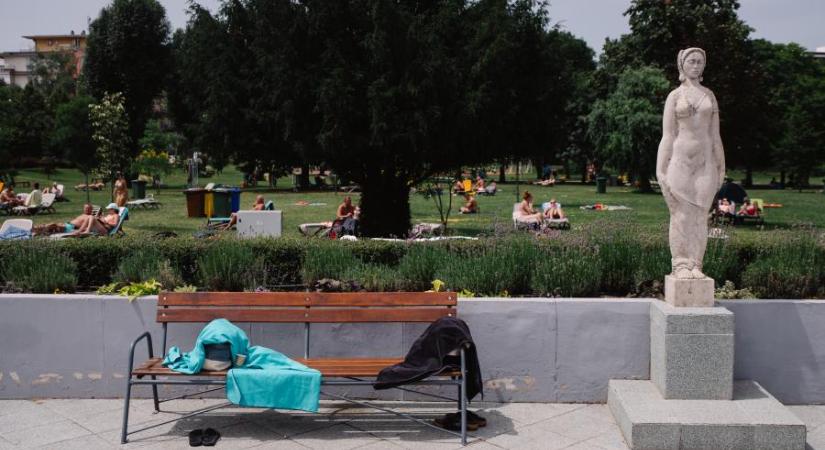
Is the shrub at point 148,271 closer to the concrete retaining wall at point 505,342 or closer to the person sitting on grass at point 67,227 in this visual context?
the concrete retaining wall at point 505,342

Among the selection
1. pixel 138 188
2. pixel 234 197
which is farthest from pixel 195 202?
pixel 138 188

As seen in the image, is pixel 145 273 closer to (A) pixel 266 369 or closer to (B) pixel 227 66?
(A) pixel 266 369

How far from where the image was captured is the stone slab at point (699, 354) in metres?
6.10

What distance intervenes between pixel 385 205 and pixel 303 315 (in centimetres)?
1246

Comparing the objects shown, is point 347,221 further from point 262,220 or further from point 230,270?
point 230,270

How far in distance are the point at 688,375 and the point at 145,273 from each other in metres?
5.04

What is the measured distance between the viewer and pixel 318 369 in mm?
5957

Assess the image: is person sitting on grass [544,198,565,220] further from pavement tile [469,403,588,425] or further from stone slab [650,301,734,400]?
stone slab [650,301,734,400]

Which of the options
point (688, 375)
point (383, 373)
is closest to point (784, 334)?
point (688, 375)

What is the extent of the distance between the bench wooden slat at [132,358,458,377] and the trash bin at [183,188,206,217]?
83.7 feet

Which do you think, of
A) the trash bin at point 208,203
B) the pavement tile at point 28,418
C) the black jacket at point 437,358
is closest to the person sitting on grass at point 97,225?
the trash bin at point 208,203

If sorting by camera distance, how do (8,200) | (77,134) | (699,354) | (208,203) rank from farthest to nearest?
(77,134) → (8,200) → (208,203) → (699,354)

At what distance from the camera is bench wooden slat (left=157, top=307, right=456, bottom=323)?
6.48 m

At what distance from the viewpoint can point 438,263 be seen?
26.2 ft
